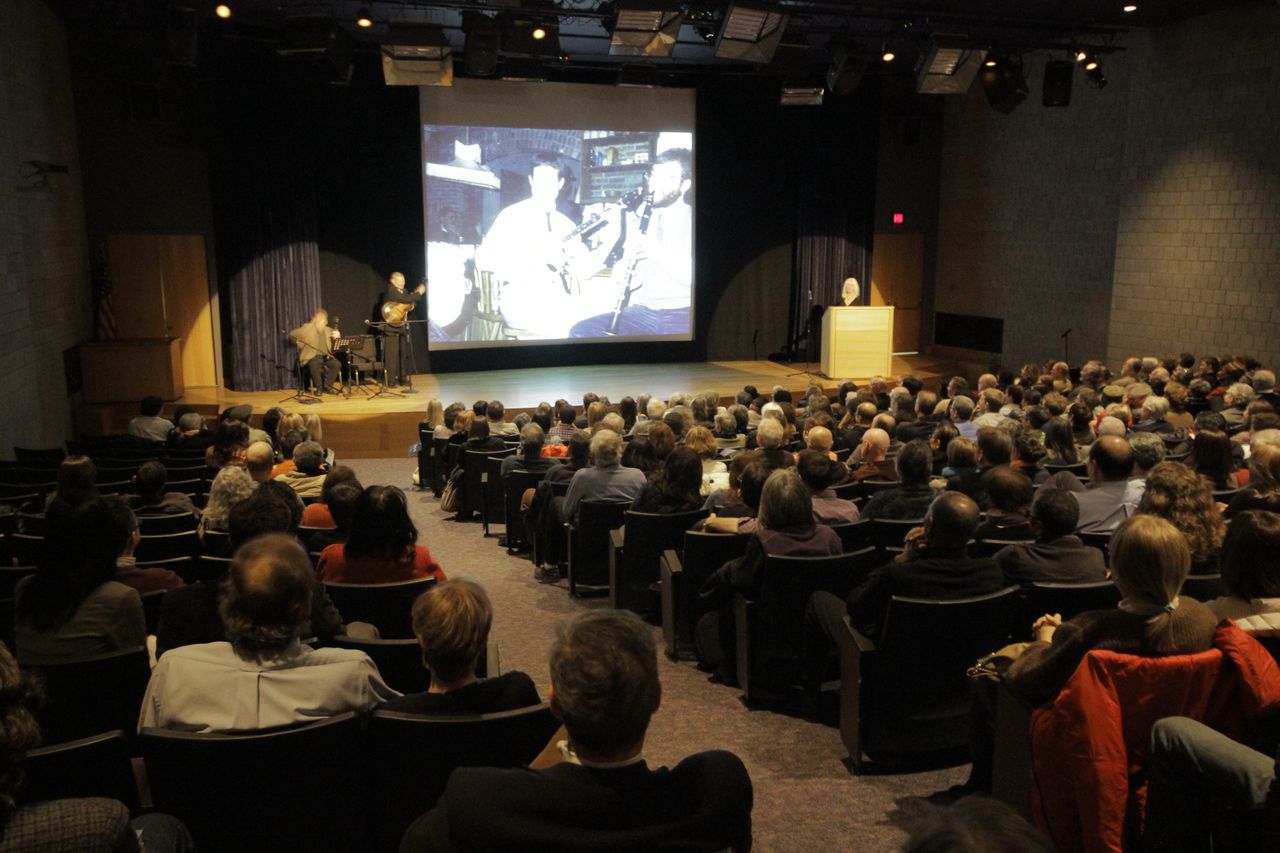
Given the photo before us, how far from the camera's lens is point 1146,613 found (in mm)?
2447

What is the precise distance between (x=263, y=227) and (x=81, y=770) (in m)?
11.6

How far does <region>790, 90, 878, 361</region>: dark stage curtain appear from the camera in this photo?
50.8ft

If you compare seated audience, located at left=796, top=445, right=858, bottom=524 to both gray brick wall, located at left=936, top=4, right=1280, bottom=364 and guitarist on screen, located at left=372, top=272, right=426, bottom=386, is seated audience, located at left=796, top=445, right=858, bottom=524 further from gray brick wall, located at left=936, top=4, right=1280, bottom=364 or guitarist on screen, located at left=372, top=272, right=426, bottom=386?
guitarist on screen, located at left=372, top=272, right=426, bottom=386

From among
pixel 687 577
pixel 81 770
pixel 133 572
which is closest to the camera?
pixel 81 770

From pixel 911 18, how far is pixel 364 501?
10.4 meters

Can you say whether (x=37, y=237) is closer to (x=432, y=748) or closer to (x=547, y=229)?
(x=547, y=229)

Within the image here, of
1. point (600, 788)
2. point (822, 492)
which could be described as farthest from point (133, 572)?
point (822, 492)

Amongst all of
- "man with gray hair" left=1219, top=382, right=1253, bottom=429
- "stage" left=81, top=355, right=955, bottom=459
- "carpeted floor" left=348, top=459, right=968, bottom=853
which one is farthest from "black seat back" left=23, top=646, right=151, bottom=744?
"stage" left=81, top=355, right=955, bottom=459

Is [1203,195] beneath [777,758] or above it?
above

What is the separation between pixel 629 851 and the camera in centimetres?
154

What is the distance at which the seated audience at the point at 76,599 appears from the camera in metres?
2.96

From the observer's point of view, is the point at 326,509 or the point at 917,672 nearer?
the point at 917,672

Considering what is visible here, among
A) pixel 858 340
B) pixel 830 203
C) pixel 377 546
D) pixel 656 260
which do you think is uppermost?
pixel 830 203

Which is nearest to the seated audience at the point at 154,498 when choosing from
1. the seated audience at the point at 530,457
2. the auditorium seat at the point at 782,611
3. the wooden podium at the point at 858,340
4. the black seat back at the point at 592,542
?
the black seat back at the point at 592,542
